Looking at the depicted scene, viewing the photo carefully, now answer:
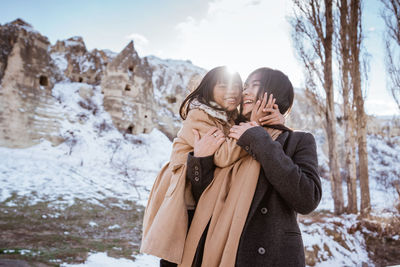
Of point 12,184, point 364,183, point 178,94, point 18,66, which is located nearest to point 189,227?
point 364,183

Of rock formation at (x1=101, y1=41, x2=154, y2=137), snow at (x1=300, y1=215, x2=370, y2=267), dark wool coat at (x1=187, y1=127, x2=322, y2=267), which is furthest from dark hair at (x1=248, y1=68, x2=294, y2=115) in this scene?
rock formation at (x1=101, y1=41, x2=154, y2=137)

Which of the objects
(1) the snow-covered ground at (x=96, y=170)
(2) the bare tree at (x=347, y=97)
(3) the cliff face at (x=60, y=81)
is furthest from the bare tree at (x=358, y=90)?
(3) the cliff face at (x=60, y=81)

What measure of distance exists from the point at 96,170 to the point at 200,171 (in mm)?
10468

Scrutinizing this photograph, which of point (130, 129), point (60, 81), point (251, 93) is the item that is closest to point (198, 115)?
point (251, 93)

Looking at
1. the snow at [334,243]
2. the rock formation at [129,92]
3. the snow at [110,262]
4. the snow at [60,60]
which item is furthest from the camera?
the snow at [60,60]

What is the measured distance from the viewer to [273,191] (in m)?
1.31

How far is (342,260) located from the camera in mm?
4930

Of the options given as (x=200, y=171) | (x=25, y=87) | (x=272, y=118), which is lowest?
(x=200, y=171)

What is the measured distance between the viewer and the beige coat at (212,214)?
1245mm

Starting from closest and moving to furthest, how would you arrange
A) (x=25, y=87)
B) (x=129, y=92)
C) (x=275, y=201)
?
(x=275, y=201) < (x=25, y=87) < (x=129, y=92)

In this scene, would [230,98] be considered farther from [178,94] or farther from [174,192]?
[178,94]

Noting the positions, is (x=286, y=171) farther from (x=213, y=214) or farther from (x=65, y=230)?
(x=65, y=230)

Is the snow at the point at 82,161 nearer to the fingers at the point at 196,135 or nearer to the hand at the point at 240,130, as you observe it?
the fingers at the point at 196,135

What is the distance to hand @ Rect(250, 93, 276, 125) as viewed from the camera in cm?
145
